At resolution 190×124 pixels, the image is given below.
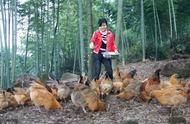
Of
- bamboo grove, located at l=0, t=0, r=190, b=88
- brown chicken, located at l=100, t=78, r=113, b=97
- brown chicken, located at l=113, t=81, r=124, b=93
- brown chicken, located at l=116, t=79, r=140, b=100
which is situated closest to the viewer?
brown chicken, located at l=116, t=79, r=140, b=100

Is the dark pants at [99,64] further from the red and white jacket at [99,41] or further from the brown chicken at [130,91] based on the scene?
the brown chicken at [130,91]

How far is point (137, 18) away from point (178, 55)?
9.82 m

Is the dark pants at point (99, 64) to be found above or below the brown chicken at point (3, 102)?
above

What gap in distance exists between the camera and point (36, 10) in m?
25.6

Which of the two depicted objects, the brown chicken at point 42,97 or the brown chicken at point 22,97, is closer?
the brown chicken at point 42,97

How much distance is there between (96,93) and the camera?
610 cm

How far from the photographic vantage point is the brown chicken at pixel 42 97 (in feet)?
19.7

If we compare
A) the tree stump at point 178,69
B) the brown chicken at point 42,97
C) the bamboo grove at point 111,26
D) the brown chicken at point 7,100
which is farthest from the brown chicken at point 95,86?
the bamboo grove at point 111,26

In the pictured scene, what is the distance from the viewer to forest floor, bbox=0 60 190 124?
18.4 feet

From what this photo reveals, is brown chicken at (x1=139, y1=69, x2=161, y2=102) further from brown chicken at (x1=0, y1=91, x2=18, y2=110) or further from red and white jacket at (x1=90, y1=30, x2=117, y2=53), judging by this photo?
brown chicken at (x1=0, y1=91, x2=18, y2=110)

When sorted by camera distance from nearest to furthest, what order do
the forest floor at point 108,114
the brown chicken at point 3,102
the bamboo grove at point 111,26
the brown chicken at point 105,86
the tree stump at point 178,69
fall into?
the forest floor at point 108,114
the brown chicken at point 3,102
the brown chicken at point 105,86
the tree stump at point 178,69
the bamboo grove at point 111,26

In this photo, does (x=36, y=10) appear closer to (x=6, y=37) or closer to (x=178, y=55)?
(x=6, y=37)

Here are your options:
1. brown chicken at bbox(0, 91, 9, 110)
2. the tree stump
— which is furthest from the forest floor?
the tree stump

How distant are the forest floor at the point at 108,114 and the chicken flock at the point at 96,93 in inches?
4.2
